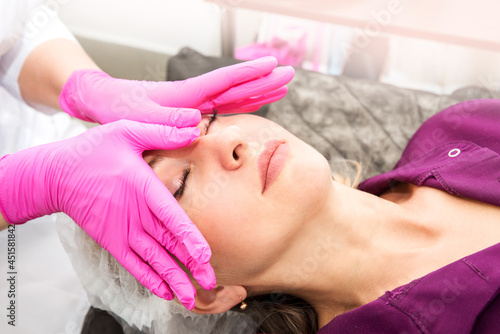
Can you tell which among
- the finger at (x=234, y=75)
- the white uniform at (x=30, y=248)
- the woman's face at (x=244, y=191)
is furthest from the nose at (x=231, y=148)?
the white uniform at (x=30, y=248)

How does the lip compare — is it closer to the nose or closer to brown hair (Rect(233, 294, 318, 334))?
the nose

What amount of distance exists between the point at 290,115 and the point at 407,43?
0.86 m

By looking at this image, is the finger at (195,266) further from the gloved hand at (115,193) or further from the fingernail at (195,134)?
the fingernail at (195,134)

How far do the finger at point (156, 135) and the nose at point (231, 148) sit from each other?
73 millimetres

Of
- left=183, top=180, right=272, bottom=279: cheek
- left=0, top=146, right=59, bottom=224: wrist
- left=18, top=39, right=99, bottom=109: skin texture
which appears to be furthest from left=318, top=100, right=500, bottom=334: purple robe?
left=18, top=39, right=99, bottom=109: skin texture

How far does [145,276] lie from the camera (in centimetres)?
100

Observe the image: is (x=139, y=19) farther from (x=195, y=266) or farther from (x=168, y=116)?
(x=195, y=266)

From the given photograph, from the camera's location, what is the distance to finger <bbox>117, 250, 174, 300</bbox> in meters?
1.00

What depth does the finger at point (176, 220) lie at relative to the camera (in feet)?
2.90

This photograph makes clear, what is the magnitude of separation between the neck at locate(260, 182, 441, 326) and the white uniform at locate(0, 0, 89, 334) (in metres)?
0.83

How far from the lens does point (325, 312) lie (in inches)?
46.5

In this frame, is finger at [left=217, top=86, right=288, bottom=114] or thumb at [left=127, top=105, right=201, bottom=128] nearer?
thumb at [left=127, top=105, right=201, bottom=128]

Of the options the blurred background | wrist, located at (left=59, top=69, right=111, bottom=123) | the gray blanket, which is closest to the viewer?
wrist, located at (left=59, top=69, right=111, bottom=123)

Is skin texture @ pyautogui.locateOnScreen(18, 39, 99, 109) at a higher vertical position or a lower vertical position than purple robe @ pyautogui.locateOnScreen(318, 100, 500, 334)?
higher
